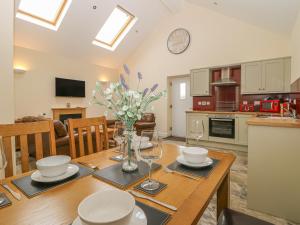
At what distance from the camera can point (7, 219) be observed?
60 cm

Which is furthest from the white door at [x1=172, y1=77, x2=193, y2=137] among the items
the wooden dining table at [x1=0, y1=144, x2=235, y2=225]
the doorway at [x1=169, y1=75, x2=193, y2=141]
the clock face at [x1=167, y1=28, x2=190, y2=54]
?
the wooden dining table at [x1=0, y1=144, x2=235, y2=225]

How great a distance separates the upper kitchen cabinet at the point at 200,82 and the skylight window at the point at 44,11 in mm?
3632

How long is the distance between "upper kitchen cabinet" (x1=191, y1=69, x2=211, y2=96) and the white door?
0.60 meters

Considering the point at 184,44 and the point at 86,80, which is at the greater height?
the point at 184,44

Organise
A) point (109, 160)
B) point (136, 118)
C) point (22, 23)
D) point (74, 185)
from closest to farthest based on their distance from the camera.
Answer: point (74, 185)
point (136, 118)
point (109, 160)
point (22, 23)

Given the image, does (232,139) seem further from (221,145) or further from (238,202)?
(238,202)

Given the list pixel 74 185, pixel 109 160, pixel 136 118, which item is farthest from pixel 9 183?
pixel 136 118

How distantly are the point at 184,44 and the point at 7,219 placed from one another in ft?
18.5

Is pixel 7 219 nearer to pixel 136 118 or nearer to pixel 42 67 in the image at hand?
pixel 136 118

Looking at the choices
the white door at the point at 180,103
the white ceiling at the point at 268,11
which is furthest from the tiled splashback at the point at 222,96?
the white ceiling at the point at 268,11

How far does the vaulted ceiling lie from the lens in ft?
10.1

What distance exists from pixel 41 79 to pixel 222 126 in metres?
5.04

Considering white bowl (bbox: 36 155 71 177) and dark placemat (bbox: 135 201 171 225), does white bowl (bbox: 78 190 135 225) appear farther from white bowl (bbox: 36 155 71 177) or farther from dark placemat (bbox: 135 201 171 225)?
white bowl (bbox: 36 155 71 177)

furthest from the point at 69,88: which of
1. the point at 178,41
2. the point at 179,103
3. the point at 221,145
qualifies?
the point at 221,145
